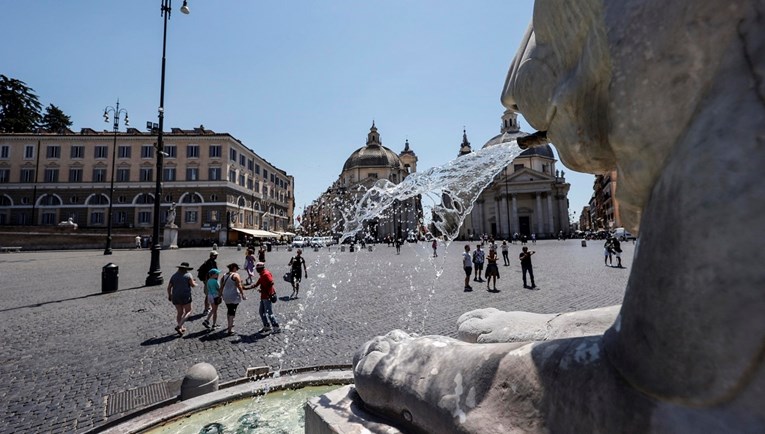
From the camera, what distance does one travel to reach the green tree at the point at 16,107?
5188 centimetres

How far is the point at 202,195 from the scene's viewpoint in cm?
5103

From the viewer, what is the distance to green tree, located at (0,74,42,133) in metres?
51.9

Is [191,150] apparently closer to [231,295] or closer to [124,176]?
[124,176]

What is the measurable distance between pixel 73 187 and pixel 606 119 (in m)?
65.9

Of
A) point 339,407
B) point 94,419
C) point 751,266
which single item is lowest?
point 94,419

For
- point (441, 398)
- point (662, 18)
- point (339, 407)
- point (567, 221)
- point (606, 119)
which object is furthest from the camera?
point (567, 221)

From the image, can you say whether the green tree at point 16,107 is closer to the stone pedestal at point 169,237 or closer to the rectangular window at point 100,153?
the rectangular window at point 100,153

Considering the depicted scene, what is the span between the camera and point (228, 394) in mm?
4137

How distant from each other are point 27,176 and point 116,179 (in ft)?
38.5

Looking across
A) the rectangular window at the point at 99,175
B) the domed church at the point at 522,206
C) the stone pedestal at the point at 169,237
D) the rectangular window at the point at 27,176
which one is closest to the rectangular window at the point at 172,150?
the rectangular window at the point at 99,175

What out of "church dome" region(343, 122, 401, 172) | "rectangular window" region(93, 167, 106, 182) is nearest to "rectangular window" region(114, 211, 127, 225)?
"rectangular window" region(93, 167, 106, 182)

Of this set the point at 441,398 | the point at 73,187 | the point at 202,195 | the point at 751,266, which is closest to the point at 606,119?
the point at 751,266

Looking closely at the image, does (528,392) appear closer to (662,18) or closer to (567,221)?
(662,18)

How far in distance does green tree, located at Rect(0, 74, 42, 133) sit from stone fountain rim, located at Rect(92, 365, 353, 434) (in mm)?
69465
